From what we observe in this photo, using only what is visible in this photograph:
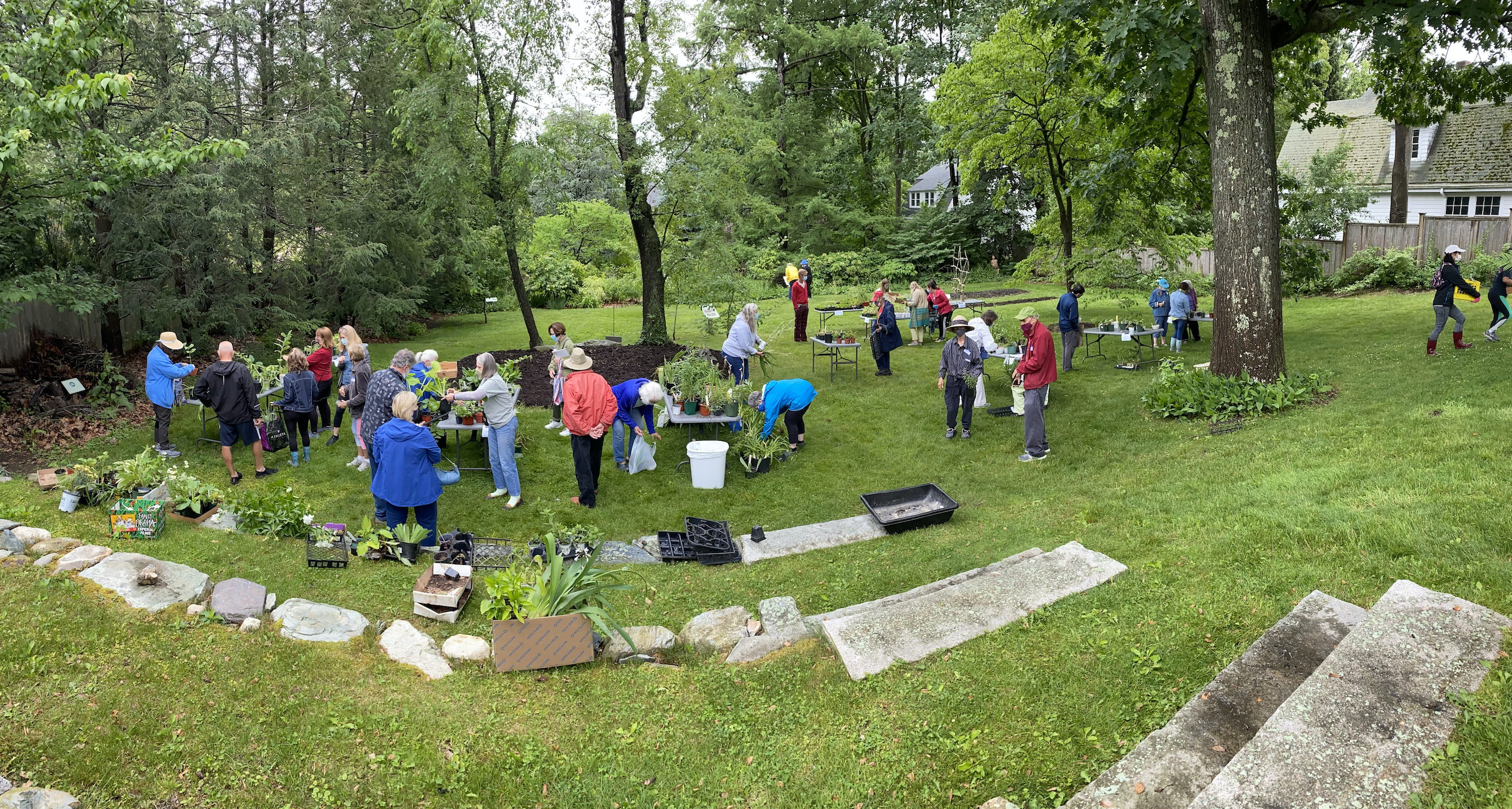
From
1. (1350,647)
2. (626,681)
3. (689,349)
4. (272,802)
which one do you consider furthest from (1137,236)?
(272,802)

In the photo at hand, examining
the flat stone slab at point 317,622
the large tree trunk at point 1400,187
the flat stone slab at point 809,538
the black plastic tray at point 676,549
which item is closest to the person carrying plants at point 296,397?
the flat stone slab at point 317,622

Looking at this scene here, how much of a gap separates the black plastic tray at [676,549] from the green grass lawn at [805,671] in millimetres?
190

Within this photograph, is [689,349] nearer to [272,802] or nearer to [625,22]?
[625,22]

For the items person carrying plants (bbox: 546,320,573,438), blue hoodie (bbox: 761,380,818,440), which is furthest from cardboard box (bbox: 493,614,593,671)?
person carrying plants (bbox: 546,320,573,438)

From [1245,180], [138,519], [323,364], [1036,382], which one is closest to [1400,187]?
[1245,180]

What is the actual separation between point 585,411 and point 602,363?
619 cm

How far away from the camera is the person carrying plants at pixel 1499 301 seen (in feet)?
36.1

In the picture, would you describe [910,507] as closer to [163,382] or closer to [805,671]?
[805,671]

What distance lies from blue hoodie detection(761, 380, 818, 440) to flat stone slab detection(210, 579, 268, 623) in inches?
217

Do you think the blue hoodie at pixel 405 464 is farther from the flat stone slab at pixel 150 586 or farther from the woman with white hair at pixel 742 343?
the woman with white hair at pixel 742 343

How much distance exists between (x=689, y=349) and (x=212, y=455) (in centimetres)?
630

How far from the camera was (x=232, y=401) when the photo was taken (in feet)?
30.1

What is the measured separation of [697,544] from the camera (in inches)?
291

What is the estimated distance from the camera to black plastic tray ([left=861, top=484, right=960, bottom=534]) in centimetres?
768
